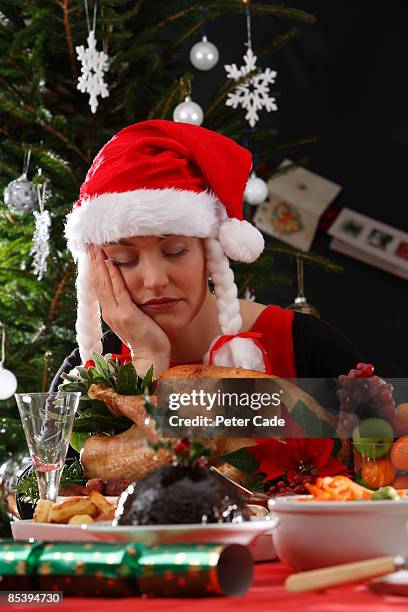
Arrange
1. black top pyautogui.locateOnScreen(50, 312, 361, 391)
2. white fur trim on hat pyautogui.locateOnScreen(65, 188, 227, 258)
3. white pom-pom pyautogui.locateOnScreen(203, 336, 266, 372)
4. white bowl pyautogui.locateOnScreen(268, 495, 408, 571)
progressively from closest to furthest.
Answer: white bowl pyautogui.locateOnScreen(268, 495, 408, 571) → white fur trim on hat pyautogui.locateOnScreen(65, 188, 227, 258) → white pom-pom pyautogui.locateOnScreen(203, 336, 266, 372) → black top pyautogui.locateOnScreen(50, 312, 361, 391)

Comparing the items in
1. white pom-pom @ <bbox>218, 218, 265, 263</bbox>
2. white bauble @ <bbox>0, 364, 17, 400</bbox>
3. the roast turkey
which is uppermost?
white pom-pom @ <bbox>218, 218, 265, 263</bbox>

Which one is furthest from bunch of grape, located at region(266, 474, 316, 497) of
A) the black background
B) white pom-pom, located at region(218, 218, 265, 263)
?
the black background

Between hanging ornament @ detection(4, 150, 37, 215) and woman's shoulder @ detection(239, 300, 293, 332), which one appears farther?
hanging ornament @ detection(4, 150, 37, 215)

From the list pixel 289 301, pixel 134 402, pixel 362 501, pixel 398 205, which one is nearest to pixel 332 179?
pixel 398 205

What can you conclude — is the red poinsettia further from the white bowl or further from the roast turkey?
the white bowl

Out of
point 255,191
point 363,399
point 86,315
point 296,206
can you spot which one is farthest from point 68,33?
point 363,399

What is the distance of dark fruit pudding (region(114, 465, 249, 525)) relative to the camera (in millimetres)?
676

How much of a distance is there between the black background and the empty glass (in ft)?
10.5

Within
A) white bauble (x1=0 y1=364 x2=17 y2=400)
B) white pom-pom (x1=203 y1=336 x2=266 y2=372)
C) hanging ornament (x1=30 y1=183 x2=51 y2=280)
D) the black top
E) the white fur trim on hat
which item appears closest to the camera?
the white fur trim on hat

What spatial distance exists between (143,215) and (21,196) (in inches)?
42.2

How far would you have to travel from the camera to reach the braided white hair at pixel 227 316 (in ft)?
5.96

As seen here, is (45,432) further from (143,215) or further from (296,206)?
(296,206)

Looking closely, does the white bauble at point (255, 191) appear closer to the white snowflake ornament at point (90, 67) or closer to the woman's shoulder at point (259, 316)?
the white snowflake ornament at point (90, 67)

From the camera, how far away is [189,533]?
65cm
